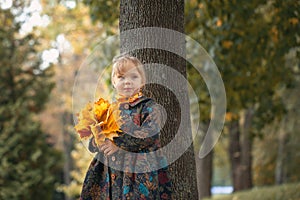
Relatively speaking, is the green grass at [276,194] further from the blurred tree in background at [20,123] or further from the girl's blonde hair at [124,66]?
the girl's blonde hair at [124,66]

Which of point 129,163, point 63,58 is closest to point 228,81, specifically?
point 129,163

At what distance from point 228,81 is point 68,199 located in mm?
18062

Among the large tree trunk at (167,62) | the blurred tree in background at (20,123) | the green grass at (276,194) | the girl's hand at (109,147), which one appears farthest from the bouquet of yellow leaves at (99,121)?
the blurred tree in background at (20,123)

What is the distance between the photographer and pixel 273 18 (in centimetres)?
845

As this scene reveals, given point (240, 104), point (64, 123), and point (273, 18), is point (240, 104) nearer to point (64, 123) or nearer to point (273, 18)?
point (273, 18)

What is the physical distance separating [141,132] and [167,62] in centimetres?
88

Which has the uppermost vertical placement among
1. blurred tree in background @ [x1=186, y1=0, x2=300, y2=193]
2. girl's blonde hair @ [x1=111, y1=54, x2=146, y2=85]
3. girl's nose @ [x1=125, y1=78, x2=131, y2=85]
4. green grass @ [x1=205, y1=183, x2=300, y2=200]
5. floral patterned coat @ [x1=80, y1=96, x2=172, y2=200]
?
blurred tree in background @ [x1=186, y1=0, x2=300, y2=193]

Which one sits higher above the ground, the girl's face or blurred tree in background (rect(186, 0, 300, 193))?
blurred tree in background (rect(186, 0, 300, 193))

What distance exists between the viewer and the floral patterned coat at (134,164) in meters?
3.62

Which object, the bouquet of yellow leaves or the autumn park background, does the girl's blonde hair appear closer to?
the bouquet of yellow leaves

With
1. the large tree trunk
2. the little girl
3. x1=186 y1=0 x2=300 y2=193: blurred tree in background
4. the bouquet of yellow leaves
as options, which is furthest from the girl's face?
x1=186 y1=0 x2=300 y2=193: blurred tree in background

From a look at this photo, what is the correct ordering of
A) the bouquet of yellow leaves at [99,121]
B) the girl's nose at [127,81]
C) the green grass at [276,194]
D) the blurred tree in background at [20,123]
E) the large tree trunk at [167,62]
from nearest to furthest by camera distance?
the bouquet of yellow leaves at [99,121]
the girl's nose at [127,81]
the large tree trunk at [167,62]
the green grass at [276,194]
the blurred tree in background at [20,123]

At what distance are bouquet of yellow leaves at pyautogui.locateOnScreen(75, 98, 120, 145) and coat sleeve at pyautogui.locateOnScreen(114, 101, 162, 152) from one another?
2.8 inches

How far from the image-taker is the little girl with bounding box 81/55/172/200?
143 inches
